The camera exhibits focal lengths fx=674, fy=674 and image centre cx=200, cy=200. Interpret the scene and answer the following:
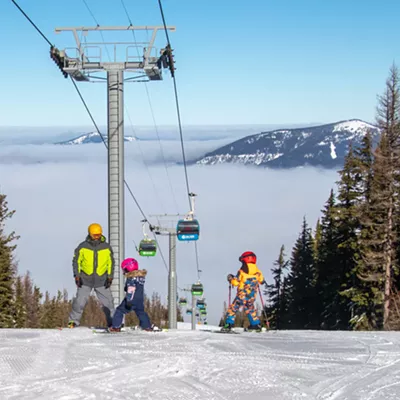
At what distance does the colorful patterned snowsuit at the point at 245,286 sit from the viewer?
44.5 feet

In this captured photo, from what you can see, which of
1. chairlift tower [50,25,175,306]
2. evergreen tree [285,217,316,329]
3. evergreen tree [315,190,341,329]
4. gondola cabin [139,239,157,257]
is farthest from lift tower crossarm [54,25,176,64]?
evergreen tree [285,217,316,329]

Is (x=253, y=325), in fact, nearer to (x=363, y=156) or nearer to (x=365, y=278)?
(x=365, y=278)

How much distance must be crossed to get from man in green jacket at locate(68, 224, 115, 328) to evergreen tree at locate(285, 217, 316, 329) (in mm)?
38434

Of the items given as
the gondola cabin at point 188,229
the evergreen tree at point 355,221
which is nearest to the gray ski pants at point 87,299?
the gondola cabin at point 188,229

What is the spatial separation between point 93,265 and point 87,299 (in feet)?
Result: 2.68

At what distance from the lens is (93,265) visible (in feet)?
43.8

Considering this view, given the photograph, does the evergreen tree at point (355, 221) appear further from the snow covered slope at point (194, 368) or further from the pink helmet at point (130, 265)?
the snow covered slope at point (194, 368)

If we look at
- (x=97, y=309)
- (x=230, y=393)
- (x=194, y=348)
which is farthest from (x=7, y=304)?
(x=97, y=309)

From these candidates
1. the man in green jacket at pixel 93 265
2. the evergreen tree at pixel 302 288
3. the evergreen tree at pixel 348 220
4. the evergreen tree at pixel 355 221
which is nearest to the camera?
the man in green jacket at pixel 93 265

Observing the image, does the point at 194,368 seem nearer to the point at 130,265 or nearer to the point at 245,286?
the point at 130,265

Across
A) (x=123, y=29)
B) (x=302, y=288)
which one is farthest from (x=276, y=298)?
(x=123, y=29)

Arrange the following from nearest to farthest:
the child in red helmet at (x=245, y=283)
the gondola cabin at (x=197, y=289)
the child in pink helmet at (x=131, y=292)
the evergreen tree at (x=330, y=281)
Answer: the child in pink helmet at (x=131, y=292) < the child in red helmet at (x=245, y=283) < the evergreen tree at (x=330, y=281) < the gondola cabin at (x=197, y=289)

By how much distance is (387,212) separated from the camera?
1393 inches

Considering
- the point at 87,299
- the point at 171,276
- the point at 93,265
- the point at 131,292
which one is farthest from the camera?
the point at 171,276
